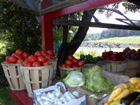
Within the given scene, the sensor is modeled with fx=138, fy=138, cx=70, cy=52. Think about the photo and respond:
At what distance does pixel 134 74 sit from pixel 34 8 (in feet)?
11.7

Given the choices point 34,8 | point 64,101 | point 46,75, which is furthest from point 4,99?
point 64,101

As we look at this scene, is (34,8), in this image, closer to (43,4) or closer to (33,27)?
(43,4)

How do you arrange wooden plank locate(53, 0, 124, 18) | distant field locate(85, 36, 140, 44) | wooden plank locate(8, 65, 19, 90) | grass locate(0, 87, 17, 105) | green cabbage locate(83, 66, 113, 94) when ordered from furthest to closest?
distant field locate(85, 36, 140, 44) < grass locate(0, 87, 17, 105) < wooden plank locate(8, 65, 19, 90) < wooden plank locate(53, 0, 124, 18) < green cabbage locate(83, 66, 113, 94)

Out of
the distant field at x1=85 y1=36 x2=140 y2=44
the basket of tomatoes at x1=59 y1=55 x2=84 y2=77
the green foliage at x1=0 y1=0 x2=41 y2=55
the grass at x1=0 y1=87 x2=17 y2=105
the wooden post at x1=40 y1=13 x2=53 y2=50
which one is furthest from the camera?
the distant field at x1=85 y1=36 x2=140 y2=44

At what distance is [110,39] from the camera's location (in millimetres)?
14477

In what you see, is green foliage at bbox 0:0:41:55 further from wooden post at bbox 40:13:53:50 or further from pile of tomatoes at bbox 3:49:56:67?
pile of tomatoes at bbox 3:49:56:67

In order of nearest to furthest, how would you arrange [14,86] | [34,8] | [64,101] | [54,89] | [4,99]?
1. [64,101]
2. [54,89]
3. [14,86]
4. [34,8]
5. [4,99]

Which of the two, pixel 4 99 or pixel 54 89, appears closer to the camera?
pixel 54 89

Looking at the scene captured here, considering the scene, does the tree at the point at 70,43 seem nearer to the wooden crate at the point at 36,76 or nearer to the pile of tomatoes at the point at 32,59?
the pile of tomatoes at the point at 32,59

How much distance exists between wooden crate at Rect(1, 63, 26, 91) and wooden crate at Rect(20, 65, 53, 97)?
44cm

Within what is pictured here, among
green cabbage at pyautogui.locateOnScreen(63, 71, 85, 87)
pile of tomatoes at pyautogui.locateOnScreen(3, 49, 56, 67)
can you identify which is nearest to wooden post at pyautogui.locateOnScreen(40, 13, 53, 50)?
pile of tomatoes at pyautogui.locateOnScreen(3, 49, 56, 67)

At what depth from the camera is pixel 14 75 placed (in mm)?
2758

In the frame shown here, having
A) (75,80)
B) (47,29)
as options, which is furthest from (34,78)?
(47,29)

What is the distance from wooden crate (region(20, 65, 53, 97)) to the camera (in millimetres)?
2293
